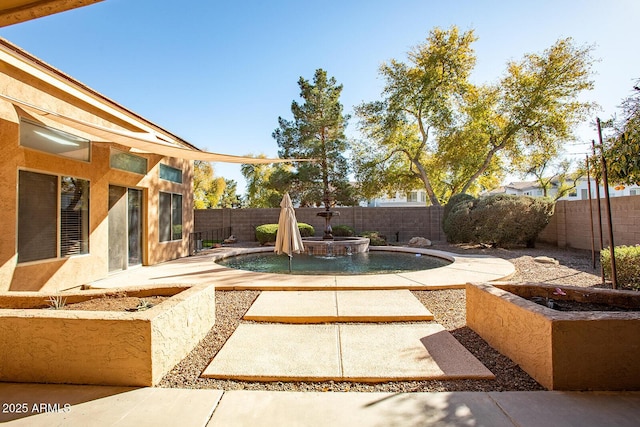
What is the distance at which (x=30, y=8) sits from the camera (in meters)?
2.34

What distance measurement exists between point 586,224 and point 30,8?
13.1 meters

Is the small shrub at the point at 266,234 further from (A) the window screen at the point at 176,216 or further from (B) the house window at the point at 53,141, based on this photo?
(B) the house window at the point at 53,141

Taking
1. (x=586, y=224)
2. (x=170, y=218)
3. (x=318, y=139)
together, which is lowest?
(x=586, y=224)

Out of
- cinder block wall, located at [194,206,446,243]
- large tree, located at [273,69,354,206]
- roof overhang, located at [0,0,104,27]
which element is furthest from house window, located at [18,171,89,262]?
large tree, located at [273,69,354,206]

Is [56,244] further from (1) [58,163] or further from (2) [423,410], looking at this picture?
(2) [423,410]

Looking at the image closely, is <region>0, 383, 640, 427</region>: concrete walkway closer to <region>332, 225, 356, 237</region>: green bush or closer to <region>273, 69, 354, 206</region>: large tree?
<region>332, 225, 356, 237</region>: green bush

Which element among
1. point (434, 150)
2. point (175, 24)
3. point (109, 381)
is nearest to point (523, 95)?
point (434, 150)

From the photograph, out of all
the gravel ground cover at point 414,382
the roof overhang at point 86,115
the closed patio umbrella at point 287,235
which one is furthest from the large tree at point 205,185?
the gravel ground cover at point 414,382

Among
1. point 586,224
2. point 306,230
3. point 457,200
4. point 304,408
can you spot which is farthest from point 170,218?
point 586,224

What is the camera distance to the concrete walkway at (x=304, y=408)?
6.42 ft

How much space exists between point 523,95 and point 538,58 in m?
1.67

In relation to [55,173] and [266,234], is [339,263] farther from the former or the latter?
[55,173]

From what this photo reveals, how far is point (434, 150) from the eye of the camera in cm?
1845

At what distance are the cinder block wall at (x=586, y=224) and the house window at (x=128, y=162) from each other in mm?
12453
